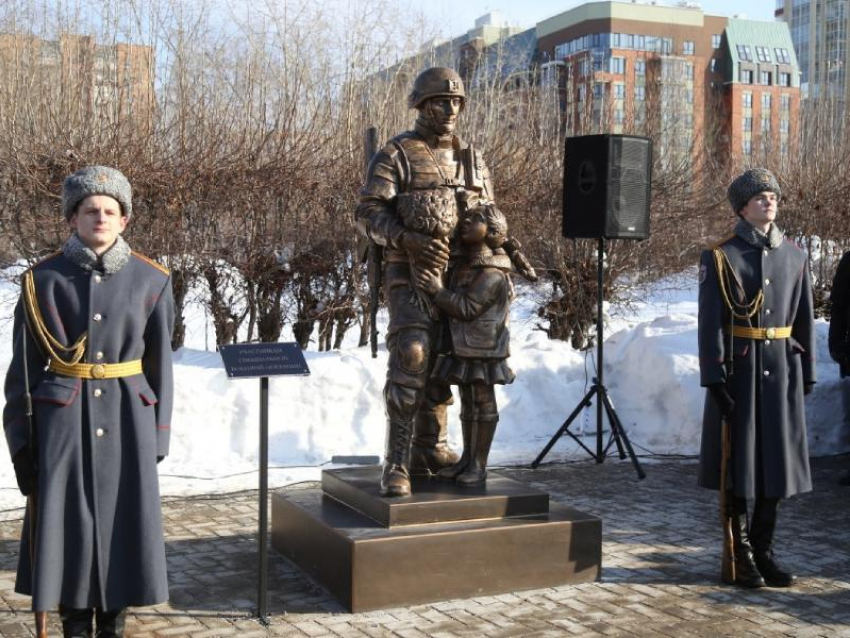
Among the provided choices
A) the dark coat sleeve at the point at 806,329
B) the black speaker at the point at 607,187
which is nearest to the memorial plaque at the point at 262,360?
the dark coat sleeve at the point at 806,329

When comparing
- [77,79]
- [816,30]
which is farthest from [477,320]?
[816,30]

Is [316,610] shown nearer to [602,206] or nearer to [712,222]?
[602,206]

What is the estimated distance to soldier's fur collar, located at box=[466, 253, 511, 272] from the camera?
17.4 feet

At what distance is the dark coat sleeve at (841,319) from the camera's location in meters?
7.42

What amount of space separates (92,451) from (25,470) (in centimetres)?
25

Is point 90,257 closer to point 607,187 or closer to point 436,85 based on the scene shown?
point 436,85

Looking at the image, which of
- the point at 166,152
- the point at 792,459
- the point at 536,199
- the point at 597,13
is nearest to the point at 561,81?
the point at 536,199

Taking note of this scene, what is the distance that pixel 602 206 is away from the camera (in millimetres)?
8242

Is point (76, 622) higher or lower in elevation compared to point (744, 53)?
lower

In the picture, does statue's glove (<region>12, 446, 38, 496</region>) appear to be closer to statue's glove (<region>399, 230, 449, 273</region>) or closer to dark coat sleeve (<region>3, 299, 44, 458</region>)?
dark coat sleeve (<region>3, 299, 44, 458</region>)

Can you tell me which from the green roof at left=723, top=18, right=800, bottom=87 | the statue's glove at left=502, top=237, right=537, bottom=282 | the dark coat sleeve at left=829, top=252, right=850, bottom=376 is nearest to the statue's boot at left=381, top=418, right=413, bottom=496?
the statue's glove at left=502, top=237, right=537, bottom=282

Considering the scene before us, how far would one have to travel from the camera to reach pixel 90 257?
392cm

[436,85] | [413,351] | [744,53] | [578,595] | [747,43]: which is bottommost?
[578,595]

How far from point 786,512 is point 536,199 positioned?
627 centimetres
